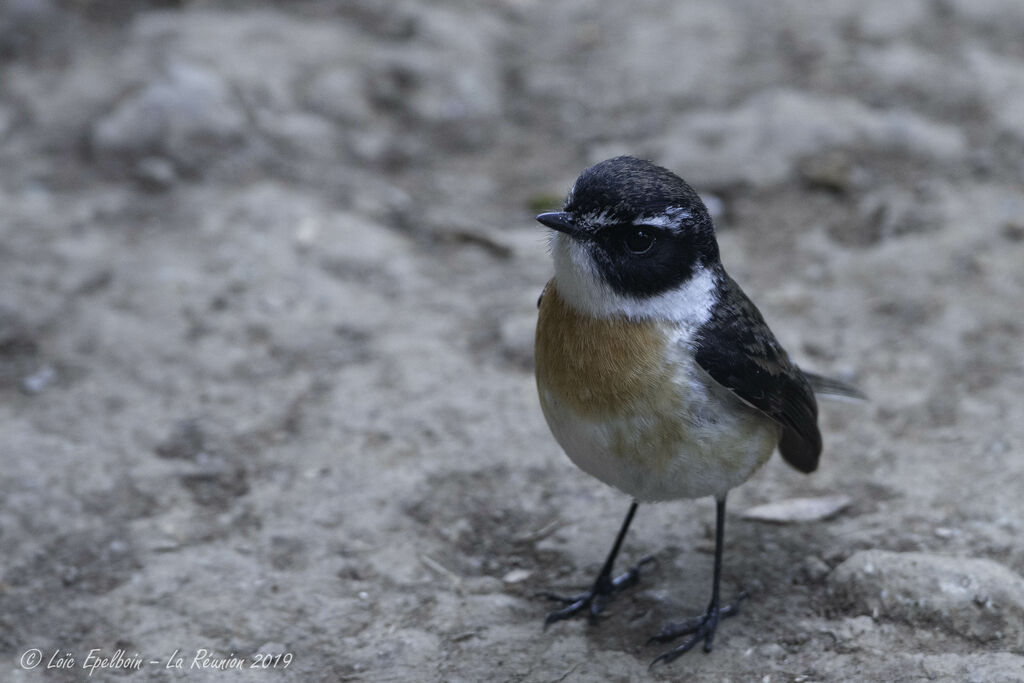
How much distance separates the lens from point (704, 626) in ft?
15.8

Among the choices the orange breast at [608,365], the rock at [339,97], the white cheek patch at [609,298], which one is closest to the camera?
the orange breast at [608,365]

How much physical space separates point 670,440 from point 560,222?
3.27 ft

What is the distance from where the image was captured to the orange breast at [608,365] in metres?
4.39

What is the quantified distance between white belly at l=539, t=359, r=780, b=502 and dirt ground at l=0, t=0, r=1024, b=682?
0.82 m

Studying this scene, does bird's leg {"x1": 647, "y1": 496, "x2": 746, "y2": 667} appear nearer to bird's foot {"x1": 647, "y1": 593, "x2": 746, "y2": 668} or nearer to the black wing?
bird's foot {"x1": 647, "y1": 593, "x2": 746, "y2": 668}

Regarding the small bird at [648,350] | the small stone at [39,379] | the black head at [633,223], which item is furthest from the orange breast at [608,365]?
the small stone at [39,379]

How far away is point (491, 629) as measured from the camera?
193 inches

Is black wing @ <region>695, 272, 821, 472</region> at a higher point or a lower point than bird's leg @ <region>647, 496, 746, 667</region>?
higher

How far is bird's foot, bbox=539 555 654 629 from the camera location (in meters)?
4.98

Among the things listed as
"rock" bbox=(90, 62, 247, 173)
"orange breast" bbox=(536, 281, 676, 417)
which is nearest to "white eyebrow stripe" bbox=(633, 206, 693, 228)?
"orange breast" bbox=(536, 281, 676, 417)

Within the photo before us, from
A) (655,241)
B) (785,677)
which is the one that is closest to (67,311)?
(655,241)

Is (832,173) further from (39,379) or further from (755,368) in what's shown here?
(39,379)

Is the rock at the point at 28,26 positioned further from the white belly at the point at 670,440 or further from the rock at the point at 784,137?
the white belly at the point at 670,440

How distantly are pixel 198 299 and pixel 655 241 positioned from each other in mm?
3776
